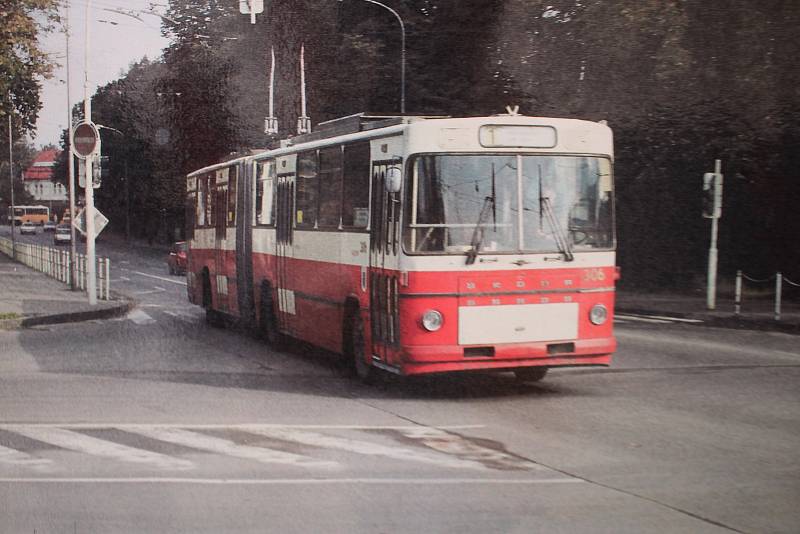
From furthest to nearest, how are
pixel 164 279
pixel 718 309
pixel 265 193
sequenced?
1. pixel 164 279
2. pixel 718 309
3. pixel 265 193

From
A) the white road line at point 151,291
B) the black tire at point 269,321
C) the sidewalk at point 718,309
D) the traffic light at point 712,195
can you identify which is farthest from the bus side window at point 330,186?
the white road line at point 151,291

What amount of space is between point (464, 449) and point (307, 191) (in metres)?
7.27

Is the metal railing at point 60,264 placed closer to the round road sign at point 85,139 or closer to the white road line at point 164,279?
the white road line at point 164,279

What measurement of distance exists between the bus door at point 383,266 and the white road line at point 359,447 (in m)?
2.50

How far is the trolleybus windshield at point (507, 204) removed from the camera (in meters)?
11.9

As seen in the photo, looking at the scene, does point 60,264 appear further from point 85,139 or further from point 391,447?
point 391,447

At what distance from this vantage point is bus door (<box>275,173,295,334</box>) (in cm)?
1659

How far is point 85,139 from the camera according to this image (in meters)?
26.8

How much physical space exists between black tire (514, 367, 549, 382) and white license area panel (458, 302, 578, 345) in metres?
1.20

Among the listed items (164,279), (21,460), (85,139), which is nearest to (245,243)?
(85,139)

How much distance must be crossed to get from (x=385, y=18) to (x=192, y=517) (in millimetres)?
34740

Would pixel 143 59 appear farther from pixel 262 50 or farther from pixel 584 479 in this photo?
pixel 584 479

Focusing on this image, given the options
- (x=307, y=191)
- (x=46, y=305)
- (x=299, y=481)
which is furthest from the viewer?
(x=46, y=305)

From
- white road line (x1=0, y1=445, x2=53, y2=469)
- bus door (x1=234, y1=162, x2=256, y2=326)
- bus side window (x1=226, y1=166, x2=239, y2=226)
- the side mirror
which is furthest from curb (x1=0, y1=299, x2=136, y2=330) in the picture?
white road line (x1=0, y1=445, x2=53, y2=469)
